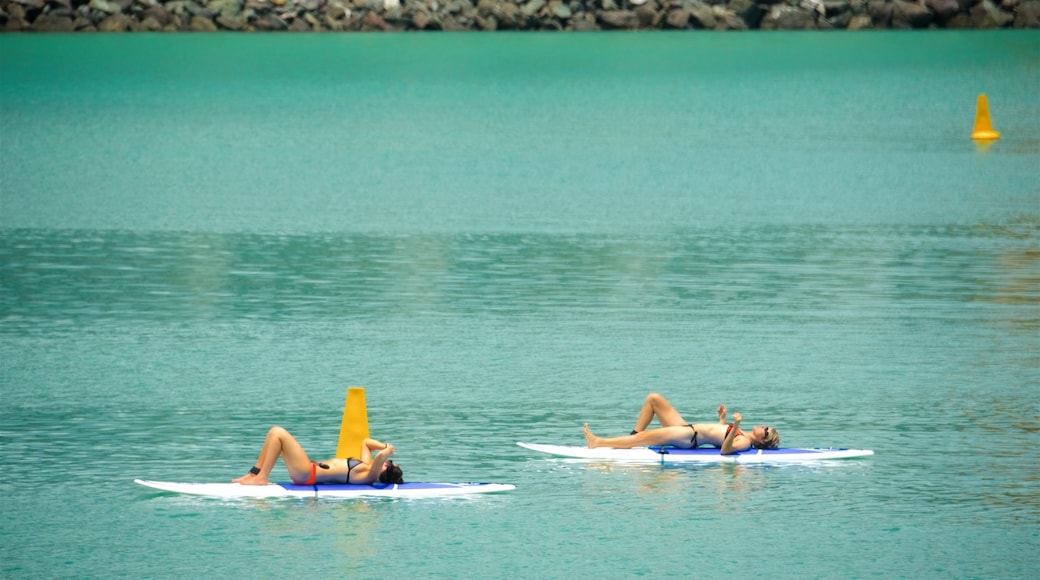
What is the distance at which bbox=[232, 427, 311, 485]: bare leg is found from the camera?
1313 cm

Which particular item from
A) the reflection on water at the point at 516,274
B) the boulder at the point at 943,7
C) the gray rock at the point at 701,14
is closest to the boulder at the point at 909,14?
the boulder at the point at 943,7

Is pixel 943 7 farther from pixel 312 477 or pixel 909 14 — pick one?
pixel 312 477

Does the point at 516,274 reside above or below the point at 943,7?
below

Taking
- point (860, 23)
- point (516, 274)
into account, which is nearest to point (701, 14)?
point (860, 23)

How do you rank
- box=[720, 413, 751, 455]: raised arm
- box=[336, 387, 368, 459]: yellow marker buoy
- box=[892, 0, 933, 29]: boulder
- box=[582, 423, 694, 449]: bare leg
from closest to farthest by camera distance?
box=[336, 387, 368, 459]: yellow marker buoy → box=[720, 413, 751, 455]: raised arm → box=[582, 423, 694, 449]: bare leg → box=[892, 0, 933, 29]: boulder

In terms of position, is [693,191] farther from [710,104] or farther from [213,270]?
[710,104]

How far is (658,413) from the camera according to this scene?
1444 cm

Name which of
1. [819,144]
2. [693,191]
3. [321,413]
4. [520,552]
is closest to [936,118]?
[819,144]

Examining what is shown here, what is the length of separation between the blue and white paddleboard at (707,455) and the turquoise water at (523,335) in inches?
4.1

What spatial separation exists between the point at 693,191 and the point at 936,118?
51.8ft

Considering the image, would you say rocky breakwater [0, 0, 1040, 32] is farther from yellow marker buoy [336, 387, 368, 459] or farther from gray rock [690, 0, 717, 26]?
yellow marker buoy [336, 387, 368, 459]

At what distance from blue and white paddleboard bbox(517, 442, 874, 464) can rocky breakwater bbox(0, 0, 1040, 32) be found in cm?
7714

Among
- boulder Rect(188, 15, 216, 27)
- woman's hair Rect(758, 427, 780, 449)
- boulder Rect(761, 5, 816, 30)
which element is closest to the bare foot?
woman's hair Rect(758, 427, 780, 449)

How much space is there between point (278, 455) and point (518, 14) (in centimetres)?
7878
